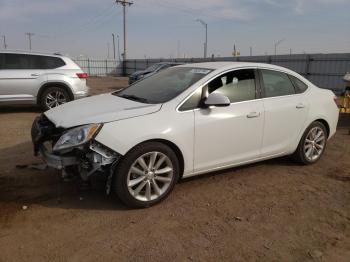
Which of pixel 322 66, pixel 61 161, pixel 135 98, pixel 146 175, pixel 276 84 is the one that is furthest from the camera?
pixel 322 66

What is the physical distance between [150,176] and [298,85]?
273 centimetres

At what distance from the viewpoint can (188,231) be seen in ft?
11.3

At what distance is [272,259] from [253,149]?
1884 mm

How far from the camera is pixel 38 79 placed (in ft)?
31.7

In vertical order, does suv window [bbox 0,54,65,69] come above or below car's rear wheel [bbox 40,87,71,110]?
above

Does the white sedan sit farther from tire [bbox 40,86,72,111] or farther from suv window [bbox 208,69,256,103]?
tire [bbox 40,86,72,111]

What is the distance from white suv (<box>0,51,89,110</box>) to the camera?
9383 millimetres

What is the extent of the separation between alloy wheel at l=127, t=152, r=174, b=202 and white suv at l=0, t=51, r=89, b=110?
688 cm

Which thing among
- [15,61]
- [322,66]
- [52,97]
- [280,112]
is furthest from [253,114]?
[322,66]

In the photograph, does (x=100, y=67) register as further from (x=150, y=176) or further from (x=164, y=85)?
(x=150, y=176)

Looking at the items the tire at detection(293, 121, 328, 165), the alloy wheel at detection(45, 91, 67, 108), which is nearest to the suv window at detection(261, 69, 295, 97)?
the tire at detection(293, 121, 328, 165)

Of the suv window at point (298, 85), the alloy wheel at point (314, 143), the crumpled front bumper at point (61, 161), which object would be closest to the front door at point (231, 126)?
the suv window at point (298, 85)

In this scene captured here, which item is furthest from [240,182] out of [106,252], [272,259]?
[106,252]

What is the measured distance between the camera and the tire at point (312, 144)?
17.5 feet
